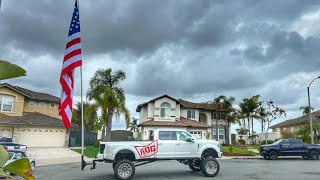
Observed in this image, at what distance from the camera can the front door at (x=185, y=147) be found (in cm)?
1488

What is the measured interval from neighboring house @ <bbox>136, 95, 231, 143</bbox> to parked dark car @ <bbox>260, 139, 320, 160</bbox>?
1368cm

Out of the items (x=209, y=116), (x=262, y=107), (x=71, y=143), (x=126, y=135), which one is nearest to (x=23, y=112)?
(x=71, y=143)

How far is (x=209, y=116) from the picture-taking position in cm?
4619

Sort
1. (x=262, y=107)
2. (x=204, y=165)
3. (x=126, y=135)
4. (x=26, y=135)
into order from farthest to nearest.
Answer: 1. (x=262, y=107)
2. (x=126, y=135)
3. (x=26, y=135)
4. (x=204, y=165)

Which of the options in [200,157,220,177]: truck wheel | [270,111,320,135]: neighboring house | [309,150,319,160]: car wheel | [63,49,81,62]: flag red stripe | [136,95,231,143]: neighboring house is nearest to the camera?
[63,49,81,62]: flag red stripe

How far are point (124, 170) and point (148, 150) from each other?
→ 155 centimetres

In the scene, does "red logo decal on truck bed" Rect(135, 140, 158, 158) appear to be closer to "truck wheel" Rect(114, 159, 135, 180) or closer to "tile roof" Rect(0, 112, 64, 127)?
"truck wheel" Rect(114, 159, 135, 180)

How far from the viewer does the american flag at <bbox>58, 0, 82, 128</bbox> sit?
32.1ft

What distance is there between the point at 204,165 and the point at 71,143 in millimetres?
26243

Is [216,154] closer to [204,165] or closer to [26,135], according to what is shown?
[204,165]

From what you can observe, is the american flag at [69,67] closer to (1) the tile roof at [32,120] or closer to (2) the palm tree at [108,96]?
(2) the palm tree at [108,96]

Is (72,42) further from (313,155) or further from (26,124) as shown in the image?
(26,124)

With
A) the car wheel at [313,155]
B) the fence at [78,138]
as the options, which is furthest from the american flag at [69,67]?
the fence at [78,138]

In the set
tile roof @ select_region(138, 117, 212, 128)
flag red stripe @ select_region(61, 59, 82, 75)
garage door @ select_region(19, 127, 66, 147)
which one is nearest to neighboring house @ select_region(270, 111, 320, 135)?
tile roof @ select_region(138, 117, 212, 128)
